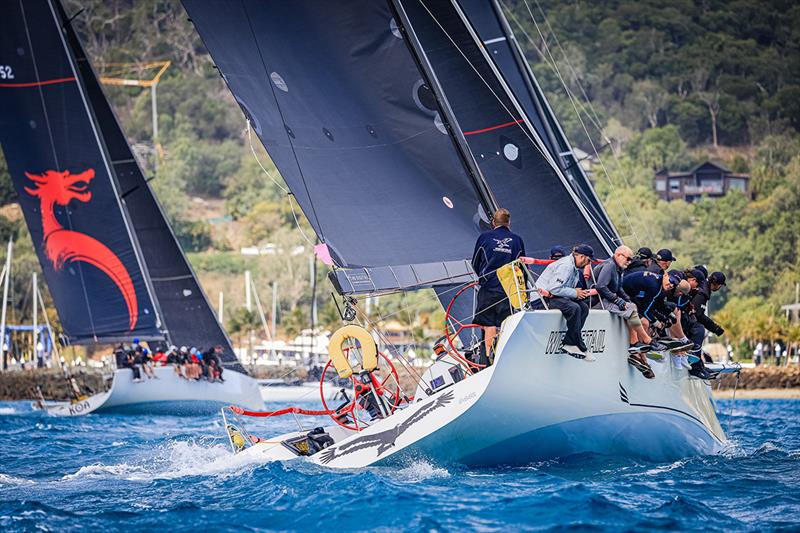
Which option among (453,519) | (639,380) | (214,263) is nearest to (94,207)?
(639,380)

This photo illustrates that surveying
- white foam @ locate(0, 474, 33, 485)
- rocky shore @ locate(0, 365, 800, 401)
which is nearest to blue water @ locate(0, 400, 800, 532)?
white foam @ locate(0, 474, 33, 485)

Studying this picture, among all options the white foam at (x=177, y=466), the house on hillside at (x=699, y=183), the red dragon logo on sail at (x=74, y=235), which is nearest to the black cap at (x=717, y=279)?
the white foam at (x=177, y=466)

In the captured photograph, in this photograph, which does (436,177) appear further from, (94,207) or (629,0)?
(629,0)

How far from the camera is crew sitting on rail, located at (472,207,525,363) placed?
35.2 feet

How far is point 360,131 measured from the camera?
12.5 m

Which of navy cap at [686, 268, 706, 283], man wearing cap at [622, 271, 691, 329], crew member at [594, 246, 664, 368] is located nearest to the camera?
crew member at [594, 246, 664, 368]

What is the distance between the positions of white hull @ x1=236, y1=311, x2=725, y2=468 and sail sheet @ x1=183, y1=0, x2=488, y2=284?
1.94 metres

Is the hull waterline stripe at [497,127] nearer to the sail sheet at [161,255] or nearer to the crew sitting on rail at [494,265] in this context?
the crew sitting on rail at [494,265]

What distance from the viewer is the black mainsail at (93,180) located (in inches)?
1011

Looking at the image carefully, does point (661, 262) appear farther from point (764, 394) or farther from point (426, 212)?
point (764, 394)

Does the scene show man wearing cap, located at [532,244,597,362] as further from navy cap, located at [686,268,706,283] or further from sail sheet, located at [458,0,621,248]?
sail sheet, located at [458,0,621,248]

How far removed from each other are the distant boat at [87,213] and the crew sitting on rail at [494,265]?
48.3 ft

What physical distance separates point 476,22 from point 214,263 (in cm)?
7402

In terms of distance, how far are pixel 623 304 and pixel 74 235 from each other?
59.1 ft
